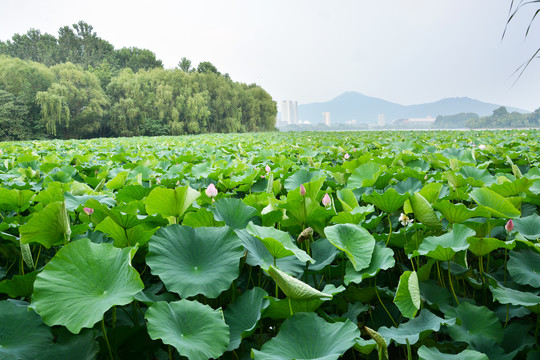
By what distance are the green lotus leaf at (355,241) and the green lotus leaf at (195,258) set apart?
0.69ft

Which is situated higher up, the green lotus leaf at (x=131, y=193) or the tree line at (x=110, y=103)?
the tree line at (x=110, y=103)

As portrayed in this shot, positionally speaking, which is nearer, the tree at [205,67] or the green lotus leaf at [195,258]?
the green lotus leaf at [195,258]

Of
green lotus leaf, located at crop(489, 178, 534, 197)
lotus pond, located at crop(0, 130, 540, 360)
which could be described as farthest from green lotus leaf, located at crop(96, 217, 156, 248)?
green lotus leaf, located at crop(489, 178, 534, 197)

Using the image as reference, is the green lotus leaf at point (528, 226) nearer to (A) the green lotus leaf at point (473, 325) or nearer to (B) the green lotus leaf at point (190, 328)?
(A) the green lotus leaf at point (473, 325)

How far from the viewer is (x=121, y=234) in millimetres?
703

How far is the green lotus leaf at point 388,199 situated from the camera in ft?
2.81

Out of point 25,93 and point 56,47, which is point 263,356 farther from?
point 56,47

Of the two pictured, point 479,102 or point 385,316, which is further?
point 479,102

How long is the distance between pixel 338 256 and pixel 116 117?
27.3m

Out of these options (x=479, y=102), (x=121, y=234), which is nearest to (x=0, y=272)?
(x=121, y=234)

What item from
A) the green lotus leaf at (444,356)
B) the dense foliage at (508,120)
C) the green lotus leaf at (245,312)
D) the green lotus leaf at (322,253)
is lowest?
the green lotus leaf at (444,356)

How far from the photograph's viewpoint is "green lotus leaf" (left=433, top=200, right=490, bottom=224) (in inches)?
30.5

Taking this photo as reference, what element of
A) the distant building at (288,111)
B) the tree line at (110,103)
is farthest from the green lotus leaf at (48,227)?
the distant building at (288,111)

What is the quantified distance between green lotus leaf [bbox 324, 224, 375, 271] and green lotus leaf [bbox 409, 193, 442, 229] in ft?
0.54
